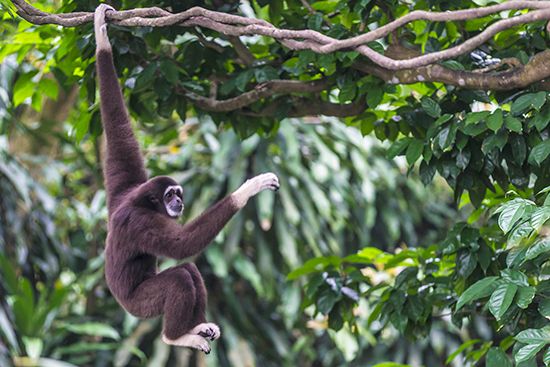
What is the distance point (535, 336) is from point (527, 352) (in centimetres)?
7

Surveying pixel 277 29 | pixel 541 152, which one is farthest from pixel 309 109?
pixel 541 152

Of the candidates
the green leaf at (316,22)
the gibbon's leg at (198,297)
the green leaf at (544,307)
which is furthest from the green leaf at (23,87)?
the green leaf at (544,307)

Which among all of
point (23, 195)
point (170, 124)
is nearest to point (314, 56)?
point (23, 195)

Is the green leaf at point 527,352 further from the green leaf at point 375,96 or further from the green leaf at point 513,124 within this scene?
the green leaf at point 375,96

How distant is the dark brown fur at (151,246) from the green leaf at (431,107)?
3.24 feet

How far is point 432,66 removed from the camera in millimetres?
3725

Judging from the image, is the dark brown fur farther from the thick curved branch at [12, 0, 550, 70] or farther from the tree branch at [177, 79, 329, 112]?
the tree branch at [177, 79, 329, 112]

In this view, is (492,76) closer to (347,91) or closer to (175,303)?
(347,91)

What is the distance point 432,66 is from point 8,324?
5.40 metres

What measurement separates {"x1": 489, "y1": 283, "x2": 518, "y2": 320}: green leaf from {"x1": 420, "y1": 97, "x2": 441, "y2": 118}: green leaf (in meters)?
0.94

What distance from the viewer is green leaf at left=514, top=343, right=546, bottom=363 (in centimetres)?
294

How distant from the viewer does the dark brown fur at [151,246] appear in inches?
141

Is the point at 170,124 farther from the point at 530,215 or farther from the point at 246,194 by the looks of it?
the point at 530,215

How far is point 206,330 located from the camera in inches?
148
